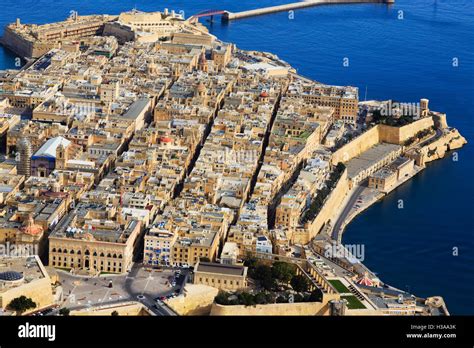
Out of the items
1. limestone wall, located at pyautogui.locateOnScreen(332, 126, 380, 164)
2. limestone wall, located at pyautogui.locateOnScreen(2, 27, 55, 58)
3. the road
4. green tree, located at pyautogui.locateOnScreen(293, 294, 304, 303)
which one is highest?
limestone wall, located at pyautogui.locateOnScreen(2, 27, 55, 58)

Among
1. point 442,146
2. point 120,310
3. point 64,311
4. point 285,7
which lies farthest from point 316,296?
point 285,7

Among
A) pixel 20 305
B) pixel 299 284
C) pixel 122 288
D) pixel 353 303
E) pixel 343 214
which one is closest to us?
pixel 20 305

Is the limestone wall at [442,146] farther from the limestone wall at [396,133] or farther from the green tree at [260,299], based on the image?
the green tree at [260,299]

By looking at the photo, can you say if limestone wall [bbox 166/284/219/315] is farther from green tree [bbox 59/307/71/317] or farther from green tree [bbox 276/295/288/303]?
green tree [bbox 59/307/71/317]

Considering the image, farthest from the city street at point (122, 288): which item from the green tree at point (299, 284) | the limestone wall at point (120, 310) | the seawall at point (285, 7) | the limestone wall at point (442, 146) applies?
the seawall at point (285, 7)

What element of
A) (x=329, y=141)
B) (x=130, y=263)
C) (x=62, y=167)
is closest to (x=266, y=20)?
(x=329, y=141)

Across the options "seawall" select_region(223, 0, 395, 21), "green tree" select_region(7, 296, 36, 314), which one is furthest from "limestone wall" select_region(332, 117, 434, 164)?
"seawall" select_region(223, 0, 395, 21)

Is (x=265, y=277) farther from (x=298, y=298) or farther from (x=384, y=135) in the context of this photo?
(x=384, y=135)
